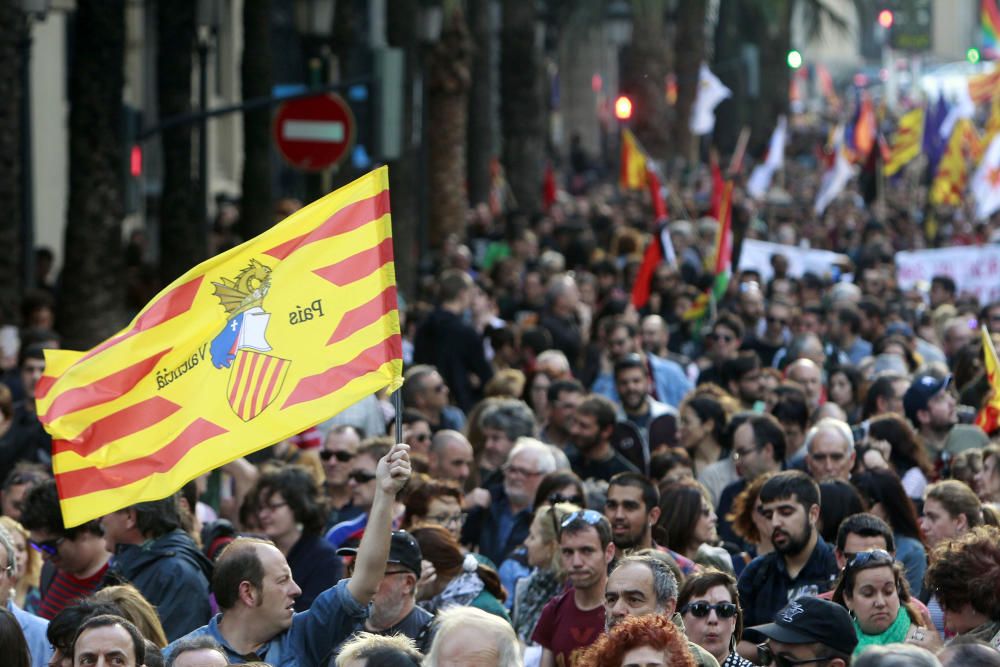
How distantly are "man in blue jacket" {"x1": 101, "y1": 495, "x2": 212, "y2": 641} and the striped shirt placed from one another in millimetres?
110

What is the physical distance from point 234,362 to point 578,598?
5.45ft

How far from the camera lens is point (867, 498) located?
31.4 ft

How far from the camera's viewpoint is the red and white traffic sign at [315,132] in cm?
1823

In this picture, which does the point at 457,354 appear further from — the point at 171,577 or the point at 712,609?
the point at 712,609

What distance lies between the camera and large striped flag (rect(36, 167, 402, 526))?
706 centimetres

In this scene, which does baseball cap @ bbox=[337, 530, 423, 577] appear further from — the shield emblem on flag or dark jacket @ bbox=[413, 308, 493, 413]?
dark jacket @ bbox=[413, 308, 493, 413]

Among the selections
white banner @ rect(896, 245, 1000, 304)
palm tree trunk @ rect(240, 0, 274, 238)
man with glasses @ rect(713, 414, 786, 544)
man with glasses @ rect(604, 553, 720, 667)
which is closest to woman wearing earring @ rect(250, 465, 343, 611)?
man with glasses @ rect(604, 553, 720, 667)

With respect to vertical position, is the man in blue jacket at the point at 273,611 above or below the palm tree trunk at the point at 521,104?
above

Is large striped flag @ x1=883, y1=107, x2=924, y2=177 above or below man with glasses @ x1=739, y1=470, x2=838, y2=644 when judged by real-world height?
below

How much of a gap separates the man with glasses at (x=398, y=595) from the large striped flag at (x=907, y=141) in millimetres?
24021

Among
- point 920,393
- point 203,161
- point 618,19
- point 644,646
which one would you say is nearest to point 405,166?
point 203,161

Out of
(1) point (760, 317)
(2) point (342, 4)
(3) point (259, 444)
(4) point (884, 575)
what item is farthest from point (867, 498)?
(2) point (342, 4)

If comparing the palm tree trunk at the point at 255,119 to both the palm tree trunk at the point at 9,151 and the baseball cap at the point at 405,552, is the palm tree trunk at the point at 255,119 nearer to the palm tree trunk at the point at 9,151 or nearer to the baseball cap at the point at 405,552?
the palm tree trunk at the point at 9,151

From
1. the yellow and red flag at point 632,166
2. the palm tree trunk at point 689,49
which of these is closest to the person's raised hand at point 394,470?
the yellow and red flag at point 632,166
